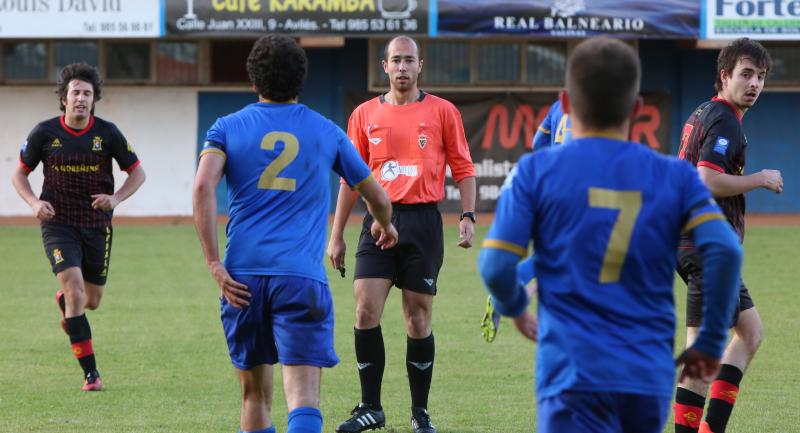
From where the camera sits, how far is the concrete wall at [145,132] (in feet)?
84.0

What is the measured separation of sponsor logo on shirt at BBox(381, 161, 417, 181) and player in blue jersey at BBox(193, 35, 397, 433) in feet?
7.46

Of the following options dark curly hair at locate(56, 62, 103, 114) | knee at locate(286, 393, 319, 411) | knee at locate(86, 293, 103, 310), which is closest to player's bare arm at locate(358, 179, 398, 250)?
knee at locate(286, 393, 319, 411)

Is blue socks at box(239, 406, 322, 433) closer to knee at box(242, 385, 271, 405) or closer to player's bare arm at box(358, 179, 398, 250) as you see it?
knee at box(242, 385, 271, 405)

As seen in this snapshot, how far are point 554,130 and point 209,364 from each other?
12.4ft

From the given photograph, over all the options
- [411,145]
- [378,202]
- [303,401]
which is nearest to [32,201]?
[411,145]

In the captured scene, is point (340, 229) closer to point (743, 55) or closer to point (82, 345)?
point (82, 345)

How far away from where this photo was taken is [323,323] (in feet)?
18.6

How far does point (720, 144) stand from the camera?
6.50 metres

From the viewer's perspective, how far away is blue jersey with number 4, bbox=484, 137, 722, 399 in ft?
13.0

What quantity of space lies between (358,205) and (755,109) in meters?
8.30

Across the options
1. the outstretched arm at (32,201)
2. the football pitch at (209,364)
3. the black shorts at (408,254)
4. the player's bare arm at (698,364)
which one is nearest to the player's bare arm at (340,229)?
the black shorts at (408,254)

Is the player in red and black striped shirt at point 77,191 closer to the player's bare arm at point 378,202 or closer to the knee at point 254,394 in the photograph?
the knee at point 254,394

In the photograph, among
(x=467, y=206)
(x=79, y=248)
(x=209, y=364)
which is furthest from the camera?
(x=209, y=364)

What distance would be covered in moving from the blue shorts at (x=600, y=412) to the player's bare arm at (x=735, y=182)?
8.30 feet
